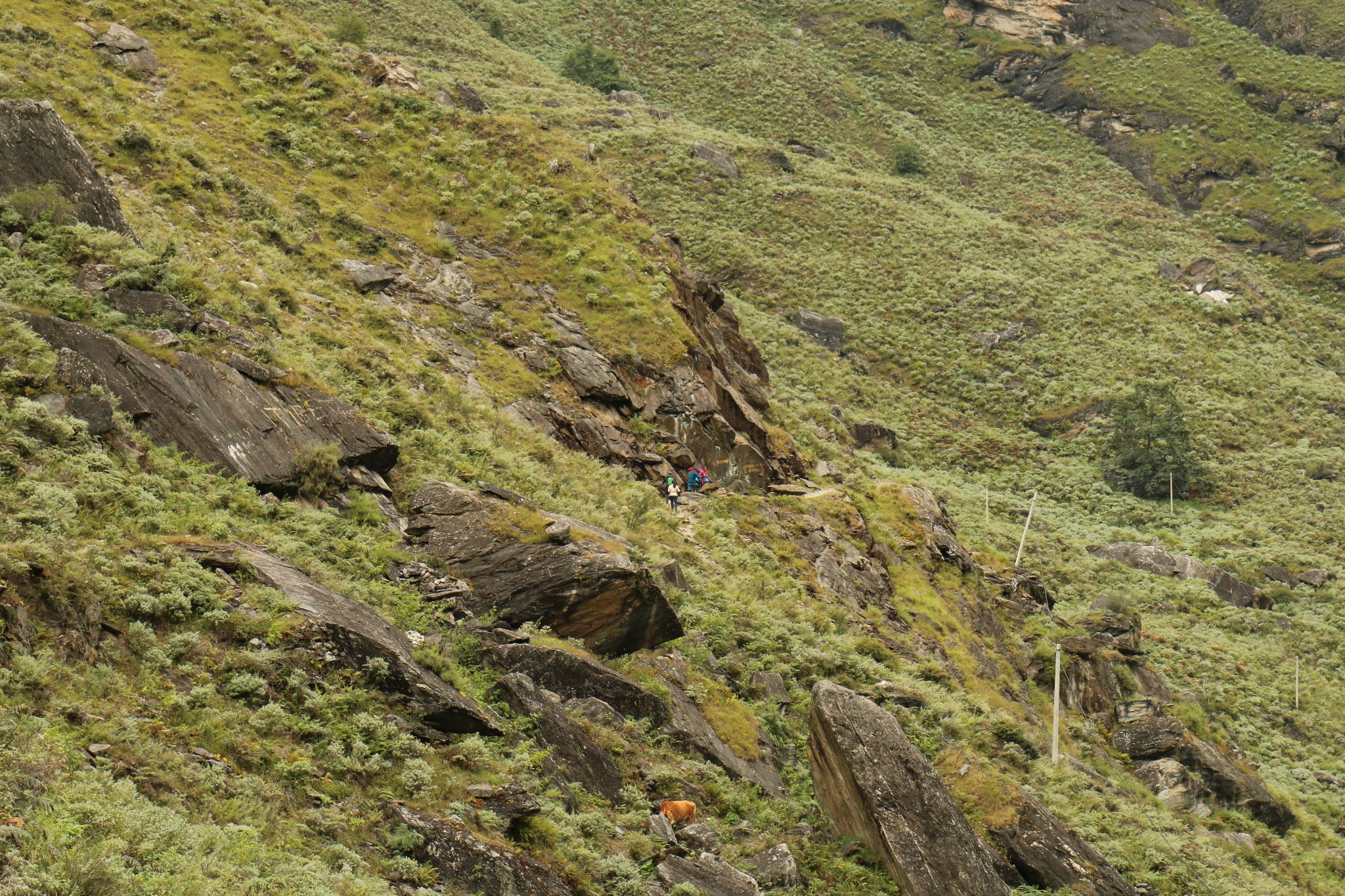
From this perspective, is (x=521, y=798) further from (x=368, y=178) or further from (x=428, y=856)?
(x=368, y=178)

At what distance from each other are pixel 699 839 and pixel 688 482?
1263cm

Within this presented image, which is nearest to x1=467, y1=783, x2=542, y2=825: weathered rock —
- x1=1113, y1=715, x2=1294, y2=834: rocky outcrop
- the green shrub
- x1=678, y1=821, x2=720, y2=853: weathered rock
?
x1=678, y1=821, x2=720, y2=853: weathered rock

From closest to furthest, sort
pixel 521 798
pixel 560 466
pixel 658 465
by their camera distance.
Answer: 1. pixel 521 798
2. pixel 560 466
3. pixel 658 465

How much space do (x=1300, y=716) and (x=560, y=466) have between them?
27.9 metres

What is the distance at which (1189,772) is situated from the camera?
982 inches

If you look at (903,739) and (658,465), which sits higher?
(903,739)

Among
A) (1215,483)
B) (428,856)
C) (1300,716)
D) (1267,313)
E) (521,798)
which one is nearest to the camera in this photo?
(428,856)

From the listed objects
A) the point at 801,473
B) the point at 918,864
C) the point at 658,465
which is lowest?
the point at 801,473

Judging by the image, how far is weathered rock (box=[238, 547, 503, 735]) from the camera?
420 inches

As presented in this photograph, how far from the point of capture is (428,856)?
8812mm

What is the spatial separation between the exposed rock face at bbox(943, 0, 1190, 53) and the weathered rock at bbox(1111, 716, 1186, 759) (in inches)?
3893

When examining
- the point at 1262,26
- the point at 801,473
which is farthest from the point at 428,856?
the point at 1262,26

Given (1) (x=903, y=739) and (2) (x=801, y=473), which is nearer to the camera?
(1) (x=903, y=739)

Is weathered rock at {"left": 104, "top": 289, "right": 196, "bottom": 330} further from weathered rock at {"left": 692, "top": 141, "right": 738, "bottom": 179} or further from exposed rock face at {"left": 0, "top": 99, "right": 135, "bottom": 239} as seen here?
weathered rock at {"left": 692, "top": 141, "right": 738, "bottom": 179}
